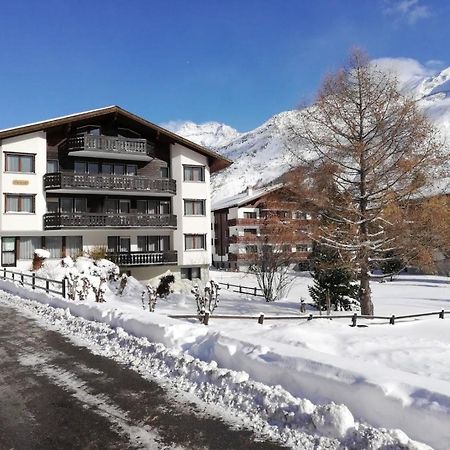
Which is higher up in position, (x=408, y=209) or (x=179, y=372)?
(x=408, y=209)

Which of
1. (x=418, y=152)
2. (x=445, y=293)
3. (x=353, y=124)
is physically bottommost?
(x=445, y=293)

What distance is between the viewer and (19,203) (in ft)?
93.4

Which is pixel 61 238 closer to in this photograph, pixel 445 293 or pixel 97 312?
pixel 97 312

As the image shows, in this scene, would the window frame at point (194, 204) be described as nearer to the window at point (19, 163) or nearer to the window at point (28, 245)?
the window at point (28, 245)

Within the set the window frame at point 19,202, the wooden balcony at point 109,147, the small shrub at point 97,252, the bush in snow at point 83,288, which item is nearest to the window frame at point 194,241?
the small shrub at point 97,252

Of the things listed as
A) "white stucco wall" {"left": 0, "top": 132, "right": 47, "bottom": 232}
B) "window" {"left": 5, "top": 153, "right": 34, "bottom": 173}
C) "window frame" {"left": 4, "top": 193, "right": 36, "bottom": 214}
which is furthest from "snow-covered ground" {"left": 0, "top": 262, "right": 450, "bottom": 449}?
"window" {"left": 5, "top": 153, "right": 34, "bottom": 173}

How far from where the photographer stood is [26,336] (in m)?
11.6

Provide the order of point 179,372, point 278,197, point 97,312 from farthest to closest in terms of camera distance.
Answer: point 278,197, point 97,312, point 179,372

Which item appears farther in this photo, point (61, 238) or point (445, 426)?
point (61, 238)

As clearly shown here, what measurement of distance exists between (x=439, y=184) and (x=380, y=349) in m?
7.93

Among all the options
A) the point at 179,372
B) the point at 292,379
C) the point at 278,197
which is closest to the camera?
the point at 292,379

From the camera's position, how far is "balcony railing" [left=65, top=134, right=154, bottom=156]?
29266 mm

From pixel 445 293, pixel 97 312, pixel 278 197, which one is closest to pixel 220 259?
pixel 445 293

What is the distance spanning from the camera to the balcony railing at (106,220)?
1126 inches
